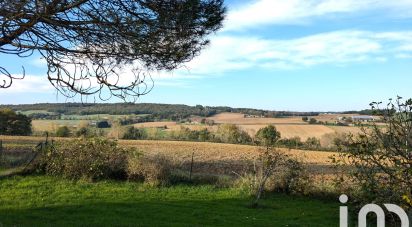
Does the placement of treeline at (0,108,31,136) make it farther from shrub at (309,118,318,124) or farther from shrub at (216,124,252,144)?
shrub at (309,118,318,124)

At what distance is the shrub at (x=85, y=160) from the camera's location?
1883 centimetres

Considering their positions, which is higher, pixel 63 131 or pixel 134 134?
pixel 63 131

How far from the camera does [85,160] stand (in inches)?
747

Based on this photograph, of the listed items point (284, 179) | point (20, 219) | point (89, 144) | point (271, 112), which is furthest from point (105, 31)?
point (271, 112)

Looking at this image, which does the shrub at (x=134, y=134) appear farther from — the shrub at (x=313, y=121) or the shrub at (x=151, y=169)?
the shrub at (x=151, y=169)

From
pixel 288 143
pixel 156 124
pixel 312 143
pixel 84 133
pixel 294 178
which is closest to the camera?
pixel 294 178

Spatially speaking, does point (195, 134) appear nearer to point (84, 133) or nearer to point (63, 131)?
point (63, 131)

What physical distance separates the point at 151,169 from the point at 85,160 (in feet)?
9.12

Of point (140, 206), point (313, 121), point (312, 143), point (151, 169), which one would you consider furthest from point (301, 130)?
point (140, 206)

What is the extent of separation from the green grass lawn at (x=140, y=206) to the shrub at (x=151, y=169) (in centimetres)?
68

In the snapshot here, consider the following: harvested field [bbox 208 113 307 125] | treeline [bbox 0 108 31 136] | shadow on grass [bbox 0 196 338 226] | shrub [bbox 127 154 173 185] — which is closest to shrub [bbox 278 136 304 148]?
shadow on grass [bbox 0 196 338 226]

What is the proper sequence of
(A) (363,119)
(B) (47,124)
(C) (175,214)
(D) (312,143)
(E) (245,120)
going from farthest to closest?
(E) (245,120)
(B) (47,124)
(D) (312,143)
(C) (175,214)
(A) (363,119)

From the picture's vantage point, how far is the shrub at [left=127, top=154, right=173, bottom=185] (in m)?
18.4

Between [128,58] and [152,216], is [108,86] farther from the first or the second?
[152,216]
